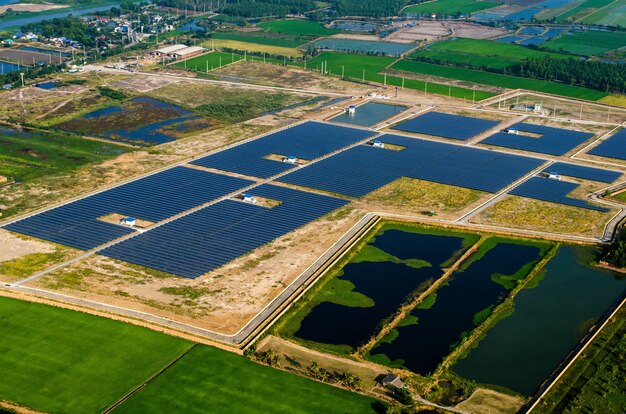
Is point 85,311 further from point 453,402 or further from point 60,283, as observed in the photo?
point 453,402

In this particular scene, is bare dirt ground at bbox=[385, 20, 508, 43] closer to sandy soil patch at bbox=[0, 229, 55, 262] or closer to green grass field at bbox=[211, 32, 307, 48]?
green grass field at bbox=[211, 32, 307, 48]

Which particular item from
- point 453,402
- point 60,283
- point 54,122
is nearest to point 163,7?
point 54,122

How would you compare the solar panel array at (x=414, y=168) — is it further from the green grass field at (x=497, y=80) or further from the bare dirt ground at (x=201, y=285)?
the green grass field at (x=497, y=80)

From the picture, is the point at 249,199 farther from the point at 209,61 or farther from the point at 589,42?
the point at 589,42

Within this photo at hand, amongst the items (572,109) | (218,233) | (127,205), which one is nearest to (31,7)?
(572,109)

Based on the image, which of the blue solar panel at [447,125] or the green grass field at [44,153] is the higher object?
the green grass field at [44,153]

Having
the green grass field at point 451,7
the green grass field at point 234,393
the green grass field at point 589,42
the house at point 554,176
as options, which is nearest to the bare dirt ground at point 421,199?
the house at point 554,176

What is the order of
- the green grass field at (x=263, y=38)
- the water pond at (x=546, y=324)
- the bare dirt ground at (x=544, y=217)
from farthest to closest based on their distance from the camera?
1. the green grass field at (x=263, y=38)
2. the bare dirt ground at (x=544, y=217)
3. the water pond at (x=546, y=324)
